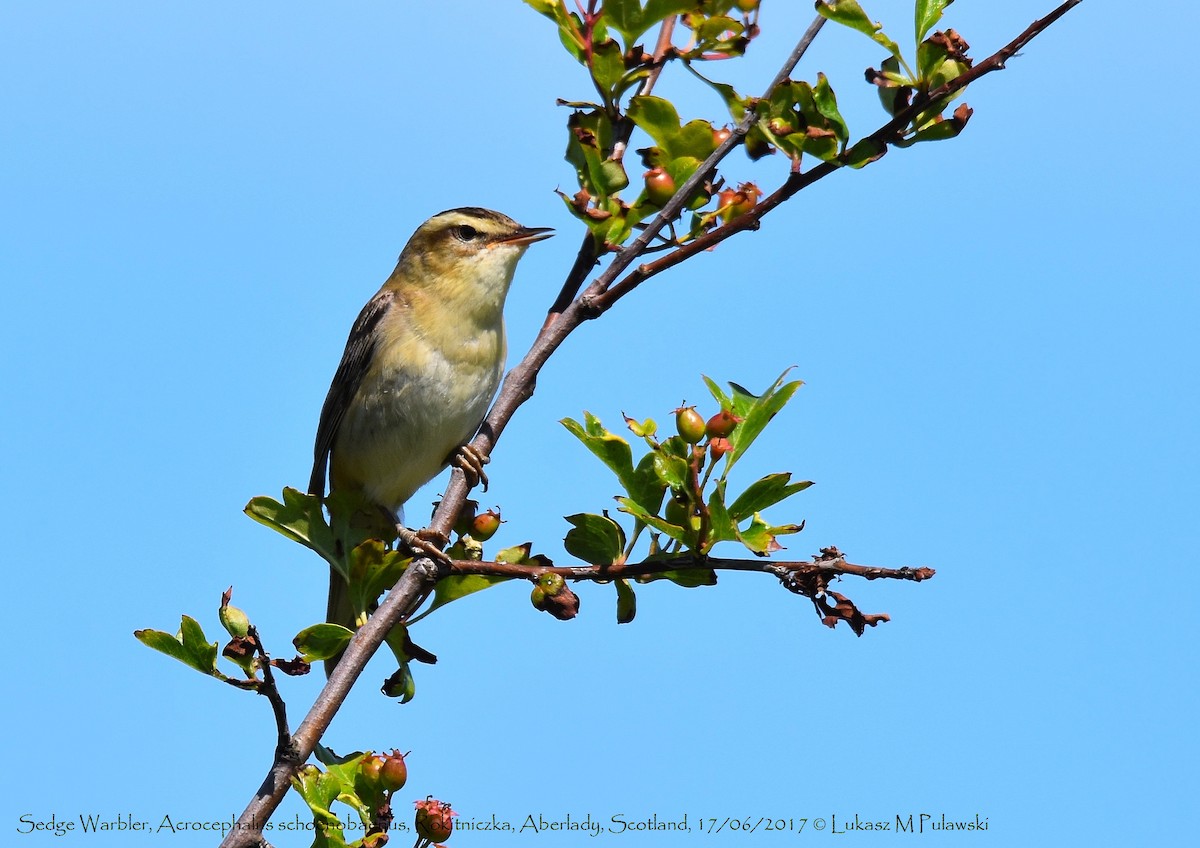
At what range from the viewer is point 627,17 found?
125 inches

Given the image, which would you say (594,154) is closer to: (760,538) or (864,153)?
(864,153)

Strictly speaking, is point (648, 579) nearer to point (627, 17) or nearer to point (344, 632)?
point (344, 632)

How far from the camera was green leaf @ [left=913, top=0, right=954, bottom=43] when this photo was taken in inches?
114

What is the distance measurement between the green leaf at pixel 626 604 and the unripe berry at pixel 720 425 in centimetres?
50

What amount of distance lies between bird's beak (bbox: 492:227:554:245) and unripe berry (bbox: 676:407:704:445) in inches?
111

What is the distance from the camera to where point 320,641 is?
312 cm

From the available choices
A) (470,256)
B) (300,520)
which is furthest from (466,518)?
(470,256)

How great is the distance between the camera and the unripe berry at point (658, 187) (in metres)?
3.13

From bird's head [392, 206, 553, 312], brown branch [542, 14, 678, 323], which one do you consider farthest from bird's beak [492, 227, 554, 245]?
brown branch [542, 14, 678, 323]

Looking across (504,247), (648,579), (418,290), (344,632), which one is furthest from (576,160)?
(418,290)

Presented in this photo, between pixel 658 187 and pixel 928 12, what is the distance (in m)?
0.79

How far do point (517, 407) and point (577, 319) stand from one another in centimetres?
31

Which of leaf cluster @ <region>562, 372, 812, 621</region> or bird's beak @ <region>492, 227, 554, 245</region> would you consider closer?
leaf cluster @ <region>562, 372, 812, 621</region>

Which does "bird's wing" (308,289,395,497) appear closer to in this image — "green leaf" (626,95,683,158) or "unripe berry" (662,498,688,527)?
"green leaf" (626,95,683,158)
